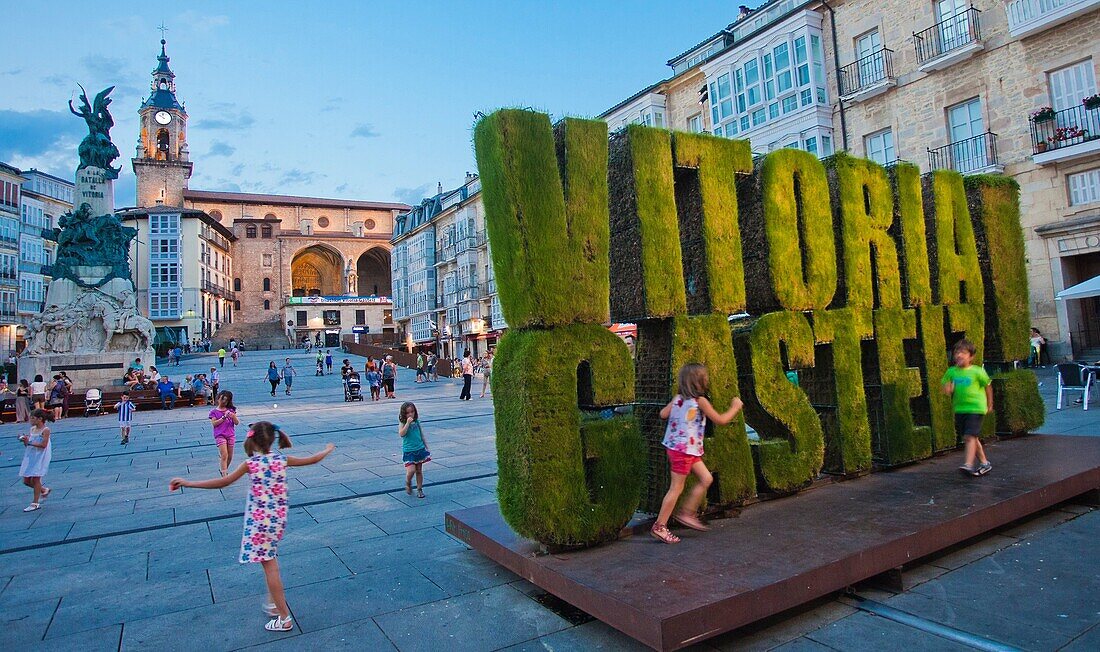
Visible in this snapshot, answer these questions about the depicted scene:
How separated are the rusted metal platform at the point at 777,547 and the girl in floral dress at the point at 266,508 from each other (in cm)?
164

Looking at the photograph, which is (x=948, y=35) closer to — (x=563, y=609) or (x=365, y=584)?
(x=563, y=609)

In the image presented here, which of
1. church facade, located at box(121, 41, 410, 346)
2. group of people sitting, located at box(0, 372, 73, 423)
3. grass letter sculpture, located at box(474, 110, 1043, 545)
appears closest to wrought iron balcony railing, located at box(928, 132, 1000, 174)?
grass letter sculpture, located at box(474, 110, 1043, 545)

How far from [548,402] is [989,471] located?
4842 millimetres

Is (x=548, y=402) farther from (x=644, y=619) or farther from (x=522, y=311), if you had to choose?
(x=644, y=619)

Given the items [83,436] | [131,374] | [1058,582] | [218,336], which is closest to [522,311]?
[1058,582]

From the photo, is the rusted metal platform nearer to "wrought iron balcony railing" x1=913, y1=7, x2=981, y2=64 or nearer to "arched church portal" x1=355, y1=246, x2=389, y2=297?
"wrought iron balcony railing" x1=913, y1=7, x2=981, y2=64

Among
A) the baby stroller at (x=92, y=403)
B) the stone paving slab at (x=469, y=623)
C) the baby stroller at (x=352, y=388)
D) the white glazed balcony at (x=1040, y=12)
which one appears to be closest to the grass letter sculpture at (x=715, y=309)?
the stone paving slab at (x=469, y=623)

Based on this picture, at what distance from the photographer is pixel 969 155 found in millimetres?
20141

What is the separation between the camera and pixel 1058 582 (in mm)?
4199

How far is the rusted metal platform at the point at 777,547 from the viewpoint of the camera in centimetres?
356

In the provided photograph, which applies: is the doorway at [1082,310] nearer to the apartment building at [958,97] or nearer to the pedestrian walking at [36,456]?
the apartment building at [958,97]

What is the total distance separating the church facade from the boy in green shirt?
7008 cm

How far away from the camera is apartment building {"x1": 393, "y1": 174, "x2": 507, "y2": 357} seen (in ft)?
165

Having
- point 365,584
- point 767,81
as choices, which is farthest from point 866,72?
point 365,584
